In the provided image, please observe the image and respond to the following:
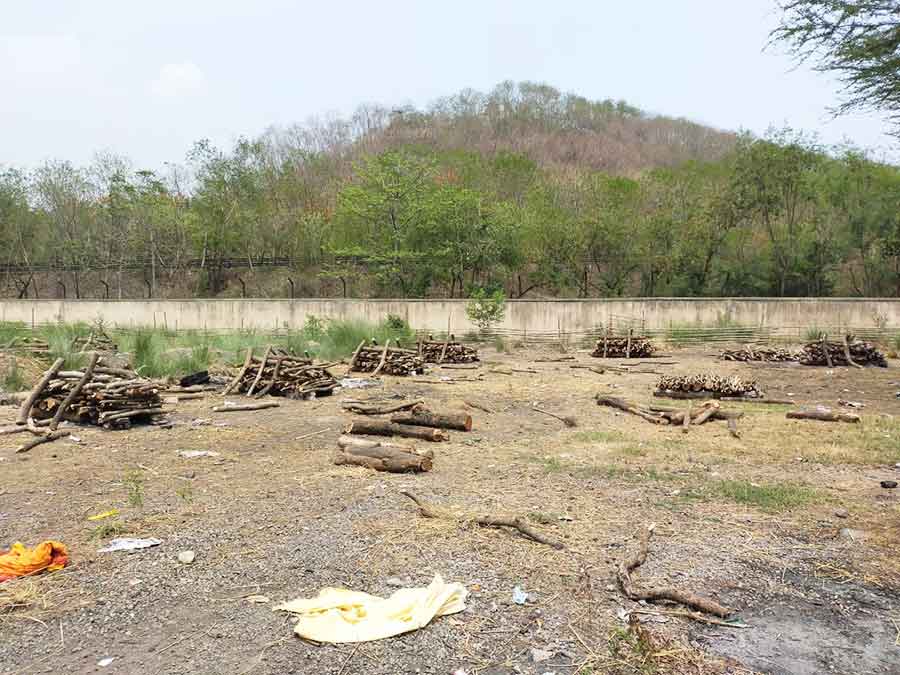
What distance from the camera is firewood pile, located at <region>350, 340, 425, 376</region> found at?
15.4m

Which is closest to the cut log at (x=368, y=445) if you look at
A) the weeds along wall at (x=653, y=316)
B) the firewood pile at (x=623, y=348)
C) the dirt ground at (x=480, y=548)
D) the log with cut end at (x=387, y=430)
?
the dirt ground at (x=480, y=548)

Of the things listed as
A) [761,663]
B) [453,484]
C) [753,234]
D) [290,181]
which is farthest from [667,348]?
[290,181]

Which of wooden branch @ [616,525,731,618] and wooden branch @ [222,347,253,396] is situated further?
wooden branch @ [222,347,253,396]

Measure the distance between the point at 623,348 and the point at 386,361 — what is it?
334 inches

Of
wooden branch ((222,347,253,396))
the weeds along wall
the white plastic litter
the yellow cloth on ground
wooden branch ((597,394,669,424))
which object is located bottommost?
wooden branch ((597,394,669,424))

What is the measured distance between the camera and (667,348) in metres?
22.6

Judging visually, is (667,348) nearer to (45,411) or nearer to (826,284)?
(826,284)

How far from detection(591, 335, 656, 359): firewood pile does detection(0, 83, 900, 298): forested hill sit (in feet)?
38.2

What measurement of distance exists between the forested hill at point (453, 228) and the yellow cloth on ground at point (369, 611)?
86.8 ft

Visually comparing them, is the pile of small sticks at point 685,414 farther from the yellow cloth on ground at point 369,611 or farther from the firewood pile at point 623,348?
the firewood pile at point 623,348

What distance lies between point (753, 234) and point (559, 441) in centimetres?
2843

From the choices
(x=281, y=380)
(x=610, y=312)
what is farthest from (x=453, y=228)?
(x=281, y=380)

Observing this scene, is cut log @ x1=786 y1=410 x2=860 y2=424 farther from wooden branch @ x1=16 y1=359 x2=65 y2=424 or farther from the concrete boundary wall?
the concrete boundary wall

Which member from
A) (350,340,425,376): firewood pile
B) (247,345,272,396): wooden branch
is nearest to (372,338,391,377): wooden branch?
(350,340,425,376): firewood pile
